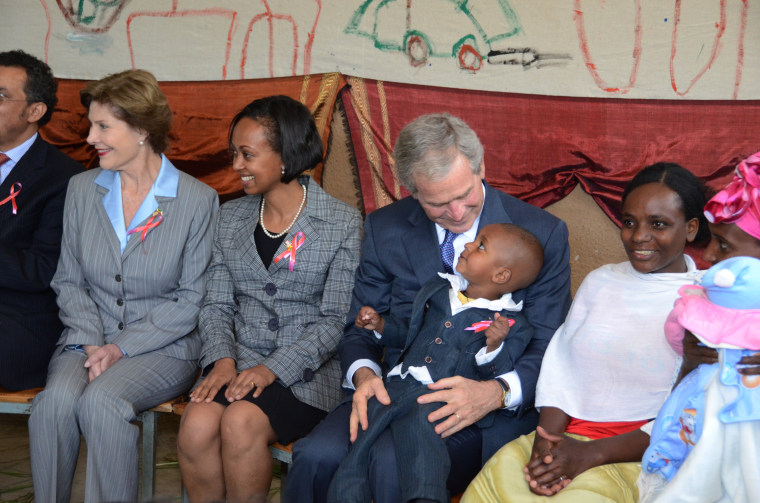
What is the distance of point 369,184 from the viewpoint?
13.9ft

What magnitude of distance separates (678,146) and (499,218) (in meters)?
1.18

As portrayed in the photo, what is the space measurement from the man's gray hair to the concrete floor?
5.33ft

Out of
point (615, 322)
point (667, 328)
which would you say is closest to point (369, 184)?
point (615, 322)

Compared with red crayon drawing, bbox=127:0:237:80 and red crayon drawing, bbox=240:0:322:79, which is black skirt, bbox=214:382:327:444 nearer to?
red crayon drawing, bbox=240:0:322:79

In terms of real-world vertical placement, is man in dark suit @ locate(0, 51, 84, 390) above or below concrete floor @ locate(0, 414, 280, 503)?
above

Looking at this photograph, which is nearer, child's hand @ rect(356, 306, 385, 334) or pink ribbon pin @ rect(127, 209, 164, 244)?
child's hand @ rect(356, 306, 385, 334)

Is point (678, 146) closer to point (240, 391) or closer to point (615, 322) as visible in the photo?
point (615, 322)

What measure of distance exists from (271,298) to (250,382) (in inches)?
16.1

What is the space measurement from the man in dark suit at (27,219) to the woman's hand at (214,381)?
2.67 ft

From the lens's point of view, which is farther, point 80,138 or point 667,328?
point 80,138

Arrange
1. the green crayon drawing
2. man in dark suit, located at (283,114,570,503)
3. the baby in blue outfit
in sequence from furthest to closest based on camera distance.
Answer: the green crayon drawing < man in dark suit, located at (283,114,570,503) < the baby in blue outfit

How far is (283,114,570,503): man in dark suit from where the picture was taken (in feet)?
8.75

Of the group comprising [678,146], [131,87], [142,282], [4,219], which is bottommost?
[142,282]

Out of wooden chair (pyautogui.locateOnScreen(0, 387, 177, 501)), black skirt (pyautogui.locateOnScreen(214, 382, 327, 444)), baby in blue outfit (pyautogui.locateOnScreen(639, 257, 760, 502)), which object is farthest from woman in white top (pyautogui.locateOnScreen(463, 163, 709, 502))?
wooden chair (pyautogui.locateOnScreen(0, 387, 177, 501))
